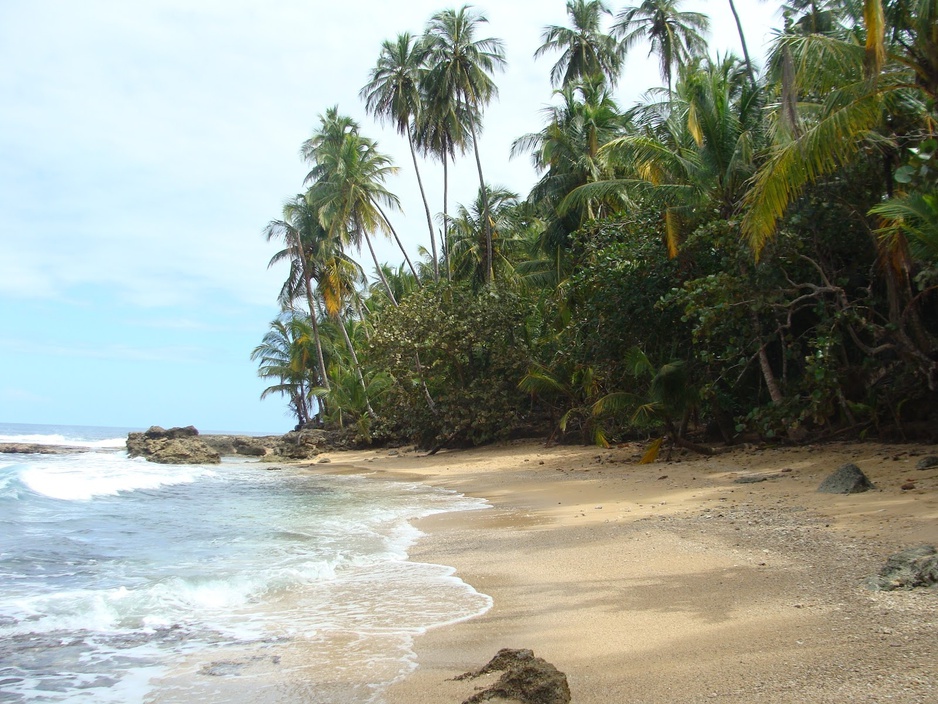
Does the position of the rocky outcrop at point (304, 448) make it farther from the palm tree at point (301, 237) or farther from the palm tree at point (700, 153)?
the palm tree at point (700, 153)

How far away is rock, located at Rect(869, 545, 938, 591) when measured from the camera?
4.05m

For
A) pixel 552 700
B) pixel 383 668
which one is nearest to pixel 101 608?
pixel 383 668

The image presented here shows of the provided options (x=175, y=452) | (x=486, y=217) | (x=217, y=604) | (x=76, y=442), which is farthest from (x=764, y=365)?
(x=76, y=442)

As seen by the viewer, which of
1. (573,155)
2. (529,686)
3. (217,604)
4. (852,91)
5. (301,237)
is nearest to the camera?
(529,686)

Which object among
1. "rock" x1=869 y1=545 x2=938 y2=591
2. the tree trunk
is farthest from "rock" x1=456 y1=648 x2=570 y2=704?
the tree trunk

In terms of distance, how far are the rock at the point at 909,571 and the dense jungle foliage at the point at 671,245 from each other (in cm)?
442

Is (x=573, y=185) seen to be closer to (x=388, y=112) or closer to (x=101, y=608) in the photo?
(x=388, y=112)

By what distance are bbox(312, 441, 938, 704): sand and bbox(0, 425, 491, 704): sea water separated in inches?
15.3

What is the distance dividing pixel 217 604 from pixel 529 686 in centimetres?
346

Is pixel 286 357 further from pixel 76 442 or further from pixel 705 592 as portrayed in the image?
pixel 705 592

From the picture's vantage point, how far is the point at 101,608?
551 cm

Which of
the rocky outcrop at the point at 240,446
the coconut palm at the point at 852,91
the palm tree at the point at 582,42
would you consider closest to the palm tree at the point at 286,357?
the rocky outcrop at the point at 240,446

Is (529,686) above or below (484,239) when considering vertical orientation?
below

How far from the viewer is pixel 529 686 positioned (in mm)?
3111
